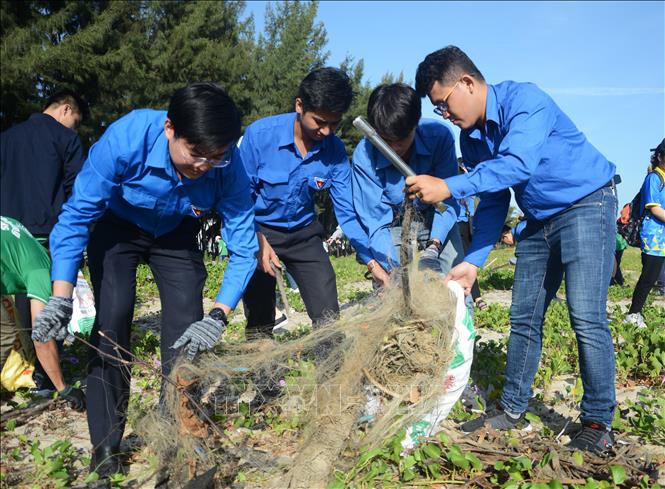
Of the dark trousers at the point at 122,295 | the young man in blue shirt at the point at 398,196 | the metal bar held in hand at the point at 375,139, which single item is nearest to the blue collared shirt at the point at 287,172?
the young man in blue shirt at the point at 398,196

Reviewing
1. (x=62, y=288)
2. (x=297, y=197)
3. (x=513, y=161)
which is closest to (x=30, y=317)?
(x=62, y=288)

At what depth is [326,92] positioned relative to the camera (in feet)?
10.3

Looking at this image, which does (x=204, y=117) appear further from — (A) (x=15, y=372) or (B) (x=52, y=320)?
(A) (x=15, y=372)

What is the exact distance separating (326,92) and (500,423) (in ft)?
6.58

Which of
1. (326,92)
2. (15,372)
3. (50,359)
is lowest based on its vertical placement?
(50,359)

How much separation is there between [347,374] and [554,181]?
1337 millimetres

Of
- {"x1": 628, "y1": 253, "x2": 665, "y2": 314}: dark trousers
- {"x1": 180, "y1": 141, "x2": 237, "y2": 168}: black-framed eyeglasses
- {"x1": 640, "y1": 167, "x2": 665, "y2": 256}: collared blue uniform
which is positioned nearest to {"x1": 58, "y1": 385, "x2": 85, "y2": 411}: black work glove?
{"x1": 180, "y1": 141, "x2": 237, "y2": 168}: black-framed eyeglasses

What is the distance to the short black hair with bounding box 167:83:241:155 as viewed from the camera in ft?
7.45

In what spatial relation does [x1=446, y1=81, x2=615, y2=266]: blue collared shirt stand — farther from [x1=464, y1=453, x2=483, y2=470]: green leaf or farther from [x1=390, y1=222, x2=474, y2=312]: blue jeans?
[x1=464, y1=453, x2=483, y2=470]: green leaf

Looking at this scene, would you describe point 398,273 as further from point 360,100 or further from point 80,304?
point 360,100

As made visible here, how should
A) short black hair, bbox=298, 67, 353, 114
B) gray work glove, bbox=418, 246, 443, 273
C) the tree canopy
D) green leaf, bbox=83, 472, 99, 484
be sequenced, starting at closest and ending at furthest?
green leaf, bbox=83, 472, 99, 484
short black hair, bbox=298, 67, 353, 114
gray work glove, bbox=418, 246, 443, 273
the tree canopy

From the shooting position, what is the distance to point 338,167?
3605 millimetres

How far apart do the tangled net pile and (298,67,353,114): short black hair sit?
96cm

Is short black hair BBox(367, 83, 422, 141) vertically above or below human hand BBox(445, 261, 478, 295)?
above
